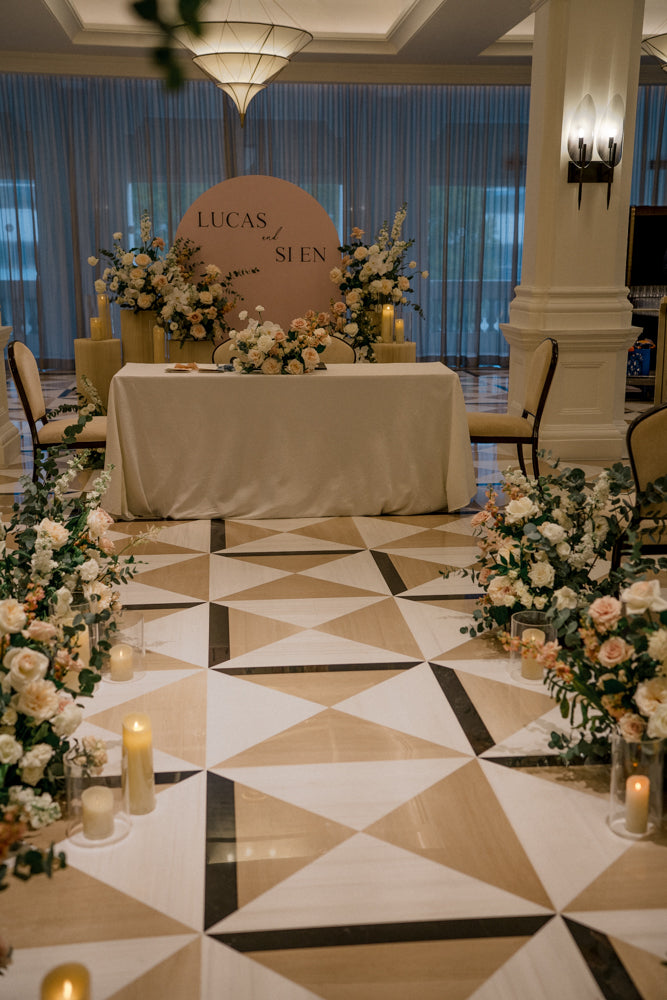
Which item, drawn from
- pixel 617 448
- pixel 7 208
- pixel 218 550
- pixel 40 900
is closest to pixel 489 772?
pixel 40 900

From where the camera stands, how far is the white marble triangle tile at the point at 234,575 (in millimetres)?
4152

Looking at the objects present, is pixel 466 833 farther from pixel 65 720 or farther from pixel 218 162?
pixel 218 162

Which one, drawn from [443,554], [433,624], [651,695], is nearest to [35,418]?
[443,554]

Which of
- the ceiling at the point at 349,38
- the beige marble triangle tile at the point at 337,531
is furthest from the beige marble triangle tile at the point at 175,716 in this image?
the ceiling at the point at 349,38

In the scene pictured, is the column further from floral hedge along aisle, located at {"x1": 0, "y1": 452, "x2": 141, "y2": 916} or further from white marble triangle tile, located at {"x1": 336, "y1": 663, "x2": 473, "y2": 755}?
floral hedge along aisle, located at {"x1": 0, "y1": 452, "x2": 141, "y2": 916}

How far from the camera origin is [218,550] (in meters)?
4.69

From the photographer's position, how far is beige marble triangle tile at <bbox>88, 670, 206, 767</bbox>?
2795 mm

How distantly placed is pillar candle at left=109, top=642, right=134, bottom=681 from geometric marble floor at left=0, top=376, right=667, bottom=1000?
0.14 ft

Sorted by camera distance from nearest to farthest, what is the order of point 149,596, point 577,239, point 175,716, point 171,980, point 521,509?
1. point 171,980
2. point 175,716
3. point 521,509
4. point 149,596
5. point 577,239

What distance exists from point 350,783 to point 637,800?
74 centimetres

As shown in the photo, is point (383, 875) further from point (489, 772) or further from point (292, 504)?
point (292, 504)

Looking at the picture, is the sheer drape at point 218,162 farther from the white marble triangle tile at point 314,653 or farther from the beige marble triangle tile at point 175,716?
the beige marble triangle tile at point 175,716

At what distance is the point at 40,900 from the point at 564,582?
198 cm

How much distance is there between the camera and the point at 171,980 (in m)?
1.88
